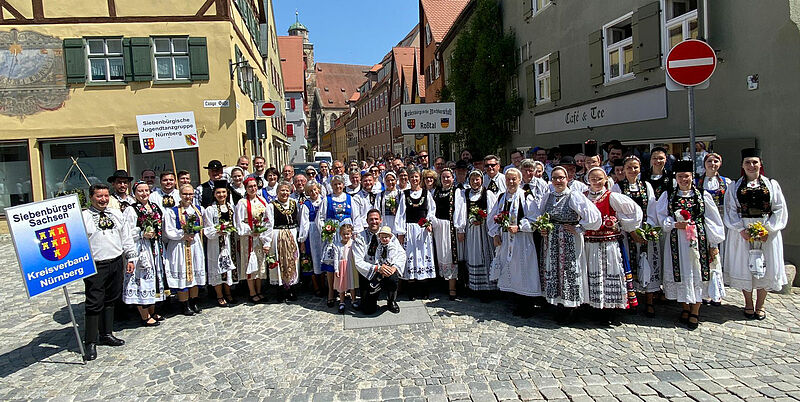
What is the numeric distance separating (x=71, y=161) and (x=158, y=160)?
2.61 m

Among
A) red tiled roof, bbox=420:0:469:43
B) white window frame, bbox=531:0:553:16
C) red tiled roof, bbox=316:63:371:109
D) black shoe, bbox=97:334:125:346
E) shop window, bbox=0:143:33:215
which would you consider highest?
red tiled roof, bbox=316:63:371:109

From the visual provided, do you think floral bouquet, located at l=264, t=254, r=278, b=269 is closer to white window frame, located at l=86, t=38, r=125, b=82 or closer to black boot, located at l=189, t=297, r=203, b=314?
black boot, located at l=189, t=297, r=203, b=314

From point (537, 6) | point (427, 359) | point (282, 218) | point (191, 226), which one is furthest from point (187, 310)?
point (537, 6)

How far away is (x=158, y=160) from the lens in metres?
16.2

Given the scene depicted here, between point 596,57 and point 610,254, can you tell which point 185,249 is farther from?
point 596,57

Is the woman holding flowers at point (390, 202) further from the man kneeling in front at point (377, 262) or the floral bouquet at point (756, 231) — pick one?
the floral bouquet at point (756, 231)

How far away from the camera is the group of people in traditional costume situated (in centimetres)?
555

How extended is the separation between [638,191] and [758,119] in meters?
3.17

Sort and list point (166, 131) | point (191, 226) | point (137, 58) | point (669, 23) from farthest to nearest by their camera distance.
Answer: point (137, 58), point (669, 23), point (166, 131), point (191, 226)

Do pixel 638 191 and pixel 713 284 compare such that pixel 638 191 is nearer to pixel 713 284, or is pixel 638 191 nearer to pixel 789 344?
pixel 713 284

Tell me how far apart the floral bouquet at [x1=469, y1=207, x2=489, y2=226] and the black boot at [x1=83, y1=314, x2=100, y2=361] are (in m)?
4.50

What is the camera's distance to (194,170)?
16.1 m

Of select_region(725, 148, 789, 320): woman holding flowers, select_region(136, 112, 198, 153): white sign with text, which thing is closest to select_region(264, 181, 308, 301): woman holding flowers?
select_region(136, 112, 198, 153): white sign with text

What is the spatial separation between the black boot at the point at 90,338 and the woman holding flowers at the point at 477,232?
4.32 metres
